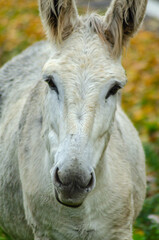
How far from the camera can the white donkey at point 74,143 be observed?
3920 mm

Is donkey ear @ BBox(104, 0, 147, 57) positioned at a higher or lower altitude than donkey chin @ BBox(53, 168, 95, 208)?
higher

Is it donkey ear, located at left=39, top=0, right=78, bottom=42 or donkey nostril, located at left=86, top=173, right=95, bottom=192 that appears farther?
donkey ear, located at left=39, top=0, right=78, bottom=42

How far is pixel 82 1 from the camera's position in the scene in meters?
15.2

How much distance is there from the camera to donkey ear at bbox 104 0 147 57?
4.38 m

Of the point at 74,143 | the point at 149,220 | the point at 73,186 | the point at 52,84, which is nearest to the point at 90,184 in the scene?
the point at 73,186

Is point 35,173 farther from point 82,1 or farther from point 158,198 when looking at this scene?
point 82,1

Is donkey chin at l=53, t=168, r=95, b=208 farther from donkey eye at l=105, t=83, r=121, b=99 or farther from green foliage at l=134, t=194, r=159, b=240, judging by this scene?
green foliage at l=134, t=194, r=159, b=240

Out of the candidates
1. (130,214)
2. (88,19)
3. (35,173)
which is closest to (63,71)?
(88,19)

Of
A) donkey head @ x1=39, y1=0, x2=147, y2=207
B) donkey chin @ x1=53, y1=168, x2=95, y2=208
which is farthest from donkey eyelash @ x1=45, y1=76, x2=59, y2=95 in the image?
donkey chin @ x1=53, y1=168, x2=95, y2=208

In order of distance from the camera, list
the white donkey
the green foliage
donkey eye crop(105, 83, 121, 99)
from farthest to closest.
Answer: the green foliage
donkey eye crop(105, 83, 121, 99)
the white donkey

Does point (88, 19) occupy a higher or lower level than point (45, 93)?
higher

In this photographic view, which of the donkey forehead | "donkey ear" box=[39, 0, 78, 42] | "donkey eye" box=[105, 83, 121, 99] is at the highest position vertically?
"donkey ear" box=[39, 0, 78, 42]

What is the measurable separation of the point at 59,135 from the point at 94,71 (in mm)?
520

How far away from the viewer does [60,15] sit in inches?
174
